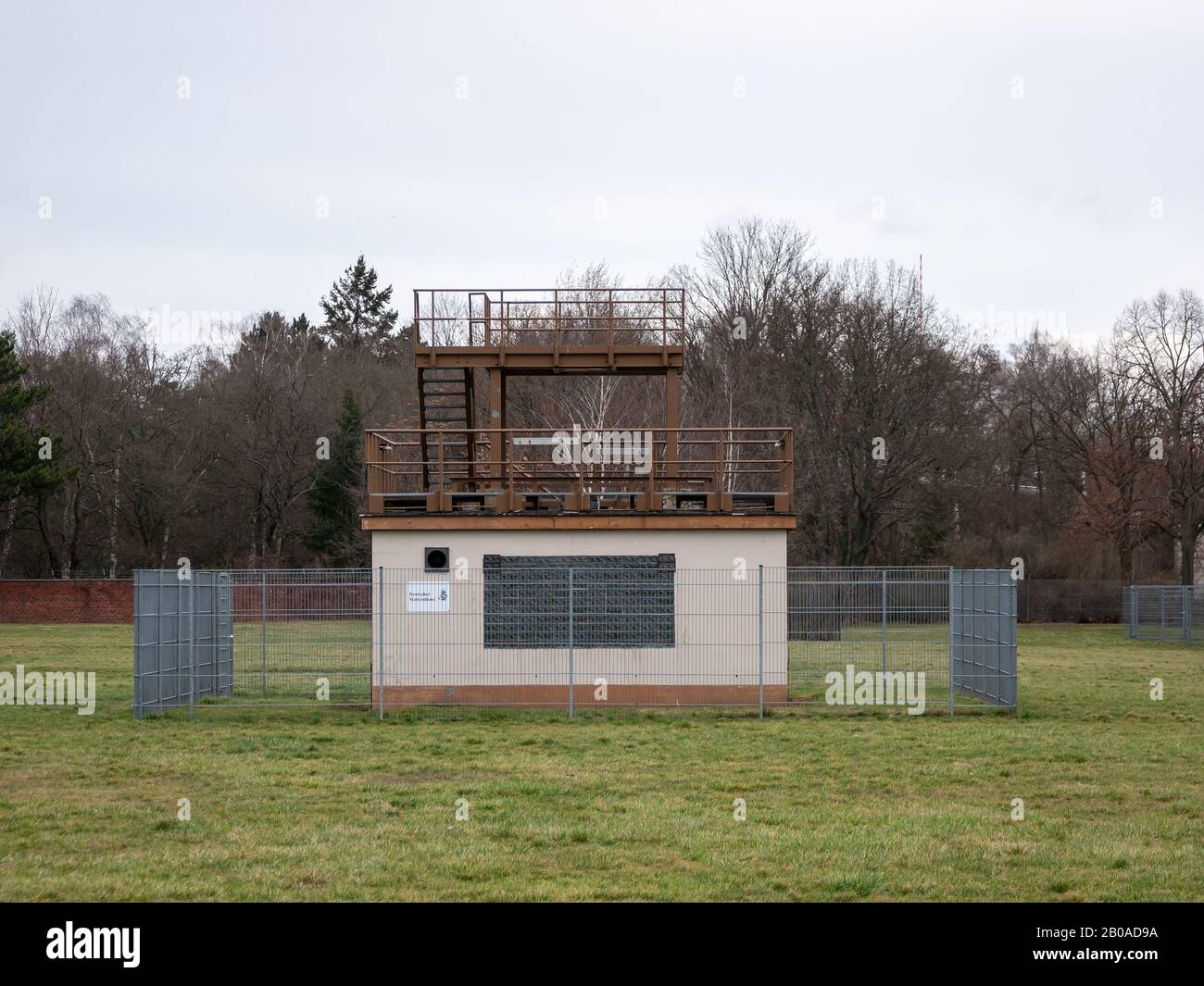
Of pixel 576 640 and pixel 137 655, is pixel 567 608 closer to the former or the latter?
pixel 576 640

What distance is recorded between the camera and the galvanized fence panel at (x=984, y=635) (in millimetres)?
22156

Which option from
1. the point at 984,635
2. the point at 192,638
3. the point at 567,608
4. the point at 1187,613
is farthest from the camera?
the point at 1187,613

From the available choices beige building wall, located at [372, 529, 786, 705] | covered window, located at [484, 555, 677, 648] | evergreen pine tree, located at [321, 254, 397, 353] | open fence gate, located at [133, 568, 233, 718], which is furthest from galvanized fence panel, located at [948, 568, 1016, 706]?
evergreen pine tree, located at [321, 254, 397, 353]

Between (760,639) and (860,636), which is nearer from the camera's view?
(760,639)

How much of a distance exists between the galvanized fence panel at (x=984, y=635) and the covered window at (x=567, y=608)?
180 inches

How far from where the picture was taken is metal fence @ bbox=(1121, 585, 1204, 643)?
44888mm

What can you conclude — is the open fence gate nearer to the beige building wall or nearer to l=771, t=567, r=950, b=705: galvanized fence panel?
the beige building wall

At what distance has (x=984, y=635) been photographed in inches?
924

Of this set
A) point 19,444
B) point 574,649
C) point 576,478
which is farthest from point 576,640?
point 19,444

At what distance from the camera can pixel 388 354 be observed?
8219cm

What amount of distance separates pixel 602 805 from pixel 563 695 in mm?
8756

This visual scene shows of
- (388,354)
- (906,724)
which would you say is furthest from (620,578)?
(388,354)

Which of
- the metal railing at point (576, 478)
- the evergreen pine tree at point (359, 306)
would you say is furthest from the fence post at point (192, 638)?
the evergreen pine tree at point (359, 306)
